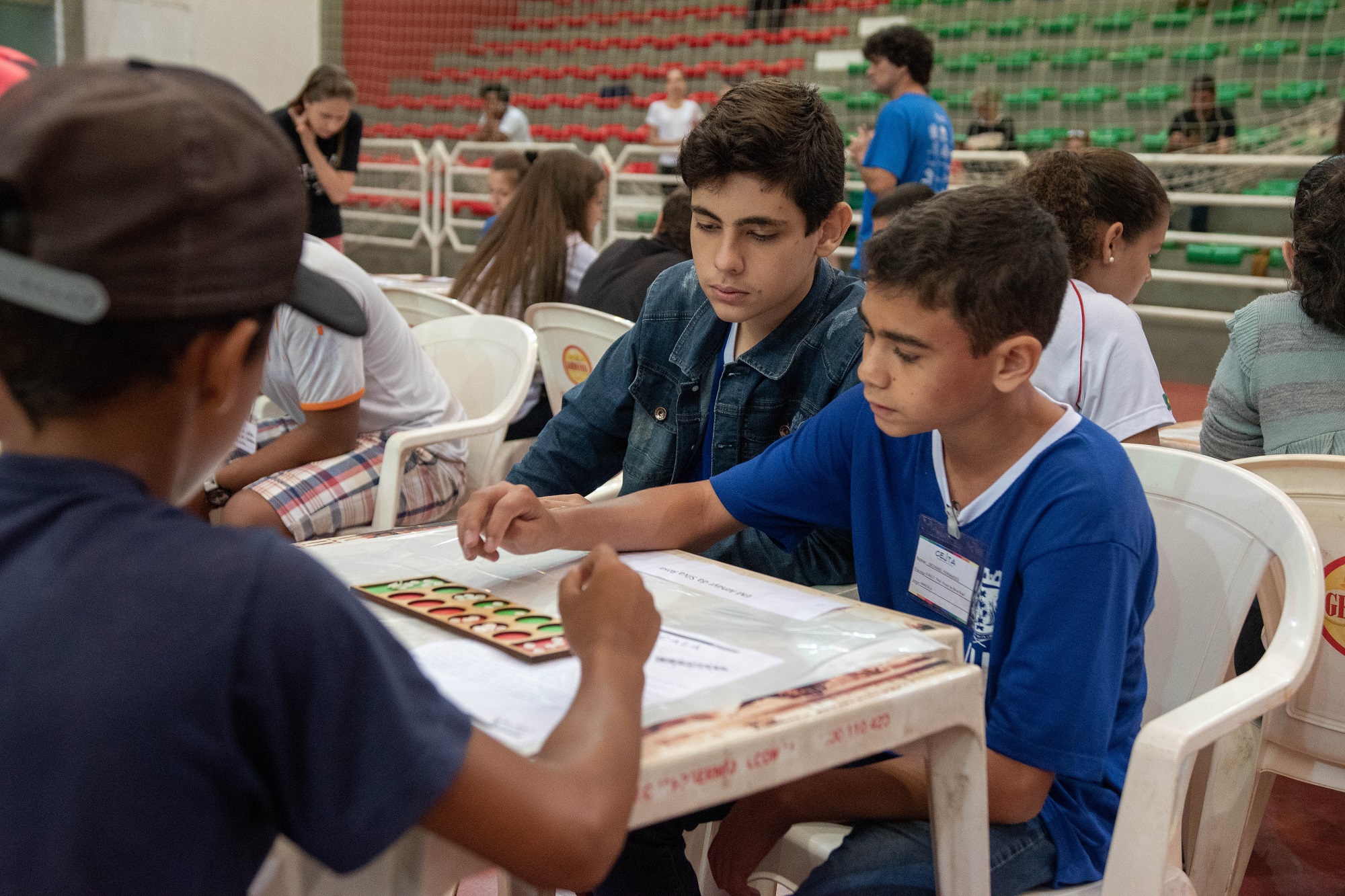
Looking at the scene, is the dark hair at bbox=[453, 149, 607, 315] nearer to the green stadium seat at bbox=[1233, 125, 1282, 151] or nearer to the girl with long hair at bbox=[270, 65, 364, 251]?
the girl with long hair at bbox=[270, 65, 364, 251]

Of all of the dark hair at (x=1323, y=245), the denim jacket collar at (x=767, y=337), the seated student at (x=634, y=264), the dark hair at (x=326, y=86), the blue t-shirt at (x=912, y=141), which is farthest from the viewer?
the blue t-shirt at (x=912, y=141)

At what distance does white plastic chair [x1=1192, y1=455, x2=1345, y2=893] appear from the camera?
1.49 metres

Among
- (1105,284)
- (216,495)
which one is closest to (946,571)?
(1105,284)

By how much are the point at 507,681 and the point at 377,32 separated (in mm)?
12219

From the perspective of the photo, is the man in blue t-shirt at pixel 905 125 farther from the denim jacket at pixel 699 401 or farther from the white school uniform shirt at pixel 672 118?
the white school uniform shirt at pixel 672 118

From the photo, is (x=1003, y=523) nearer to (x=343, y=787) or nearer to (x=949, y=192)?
(x=949, y=192)

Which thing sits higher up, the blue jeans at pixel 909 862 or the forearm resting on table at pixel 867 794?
the forearm resting on table at pixel 867 794

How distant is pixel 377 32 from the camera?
11812 mm

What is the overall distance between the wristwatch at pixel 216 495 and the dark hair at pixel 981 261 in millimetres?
1542

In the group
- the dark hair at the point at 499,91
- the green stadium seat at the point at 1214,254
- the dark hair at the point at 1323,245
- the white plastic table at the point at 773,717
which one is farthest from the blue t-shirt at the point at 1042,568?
the dark hair at the point at 499,91

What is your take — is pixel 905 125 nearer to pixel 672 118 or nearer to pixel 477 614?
pixel 477 614

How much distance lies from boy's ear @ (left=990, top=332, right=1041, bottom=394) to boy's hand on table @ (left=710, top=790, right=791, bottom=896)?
48 centimetres

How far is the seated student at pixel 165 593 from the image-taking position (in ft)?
1.83

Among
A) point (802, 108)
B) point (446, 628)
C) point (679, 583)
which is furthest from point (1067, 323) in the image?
point (446, 628)
